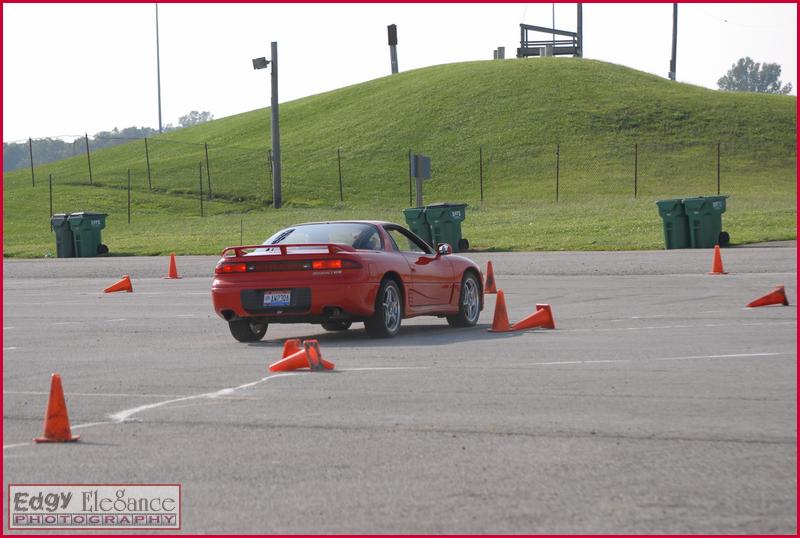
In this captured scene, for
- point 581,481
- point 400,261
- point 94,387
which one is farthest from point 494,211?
point 581,481

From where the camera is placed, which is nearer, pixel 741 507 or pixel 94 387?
pixel 741 507

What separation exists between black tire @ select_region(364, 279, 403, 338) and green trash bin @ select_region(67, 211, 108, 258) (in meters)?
28.8

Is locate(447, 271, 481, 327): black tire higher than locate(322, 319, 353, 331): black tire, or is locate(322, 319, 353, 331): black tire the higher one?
locate(447, 271, 481, 327): black tire

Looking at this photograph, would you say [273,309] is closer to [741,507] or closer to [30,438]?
[30,438]

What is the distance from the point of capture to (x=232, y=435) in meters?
8.53

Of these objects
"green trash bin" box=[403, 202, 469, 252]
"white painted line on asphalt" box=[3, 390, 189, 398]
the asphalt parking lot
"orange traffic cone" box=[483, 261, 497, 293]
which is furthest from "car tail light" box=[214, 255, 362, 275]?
"green trash bin" box=[403, 202, 469, 252]

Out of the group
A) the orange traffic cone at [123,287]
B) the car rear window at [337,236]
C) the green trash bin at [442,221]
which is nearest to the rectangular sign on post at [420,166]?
the green trash bin at [442,221]

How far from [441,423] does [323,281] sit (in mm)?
5886

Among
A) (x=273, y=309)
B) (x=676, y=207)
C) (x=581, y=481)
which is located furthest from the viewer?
(x=676, y=207)

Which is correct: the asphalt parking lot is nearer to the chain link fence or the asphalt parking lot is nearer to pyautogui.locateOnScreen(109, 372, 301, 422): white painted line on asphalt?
pyautogui.locateOnScreen(109, 372, 301, 422): white painted line on asphalt

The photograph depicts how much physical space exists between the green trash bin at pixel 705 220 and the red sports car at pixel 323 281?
19907mm

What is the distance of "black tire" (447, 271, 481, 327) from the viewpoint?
1673cm

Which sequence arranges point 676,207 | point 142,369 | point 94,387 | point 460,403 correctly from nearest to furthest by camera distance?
point 460,403 < point 94,387 < point 142,369 < point 676,207

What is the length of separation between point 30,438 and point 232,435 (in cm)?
131
